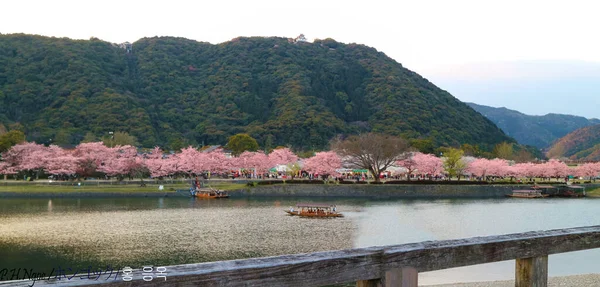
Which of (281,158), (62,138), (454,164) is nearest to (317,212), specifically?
(454,164)

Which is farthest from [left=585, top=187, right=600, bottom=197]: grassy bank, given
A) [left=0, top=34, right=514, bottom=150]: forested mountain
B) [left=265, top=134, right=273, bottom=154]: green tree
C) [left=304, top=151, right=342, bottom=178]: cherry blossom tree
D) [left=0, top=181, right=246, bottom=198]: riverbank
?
[left=265, top=134, right=273, bottom=154]: green tree

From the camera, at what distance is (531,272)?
11.4 ft

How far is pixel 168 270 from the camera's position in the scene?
2.31m

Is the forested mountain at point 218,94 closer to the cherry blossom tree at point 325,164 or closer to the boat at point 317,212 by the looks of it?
the cherry blossom tree at point 325,164

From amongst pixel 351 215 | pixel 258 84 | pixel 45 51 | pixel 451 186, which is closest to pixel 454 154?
pixel 451 186

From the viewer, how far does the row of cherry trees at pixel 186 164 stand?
61.4 m

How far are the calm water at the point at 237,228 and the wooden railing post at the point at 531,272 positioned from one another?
1178 cm

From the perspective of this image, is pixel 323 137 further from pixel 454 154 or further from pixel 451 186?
pixel 451 186

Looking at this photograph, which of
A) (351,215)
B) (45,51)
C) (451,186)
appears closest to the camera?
(351,215)

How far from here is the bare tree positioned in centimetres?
5922

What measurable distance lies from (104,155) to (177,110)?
169ft

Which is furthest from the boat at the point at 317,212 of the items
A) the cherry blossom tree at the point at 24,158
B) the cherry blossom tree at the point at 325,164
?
the cherry blossom tree at the point at 24,158

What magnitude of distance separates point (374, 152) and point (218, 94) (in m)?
68.8

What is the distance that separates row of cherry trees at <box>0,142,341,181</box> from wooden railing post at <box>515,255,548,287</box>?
60904 millimetres
